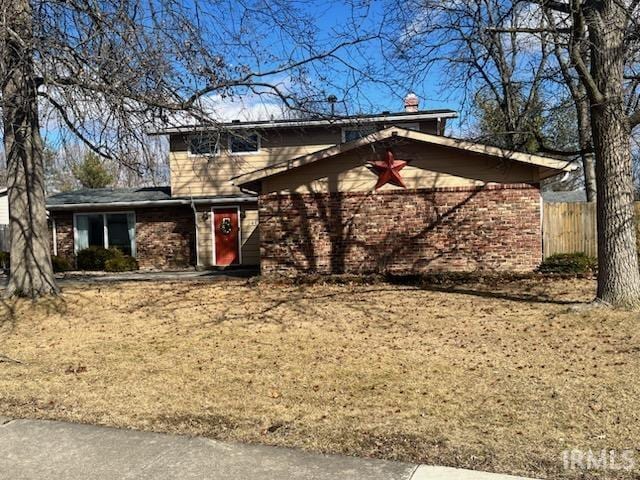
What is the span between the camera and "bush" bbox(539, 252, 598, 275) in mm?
13617

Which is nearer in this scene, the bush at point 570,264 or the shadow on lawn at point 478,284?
the shadow on lawn at point 478,284

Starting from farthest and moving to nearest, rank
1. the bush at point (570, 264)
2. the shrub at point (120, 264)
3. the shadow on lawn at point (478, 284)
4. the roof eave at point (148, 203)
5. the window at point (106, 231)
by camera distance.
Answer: the window at point (106, 231) → the roof eave at point (148, 203) → the shrub at point (120, 264) → the bush at point (570, 264) → the shadow on lawn at point (478, 284)

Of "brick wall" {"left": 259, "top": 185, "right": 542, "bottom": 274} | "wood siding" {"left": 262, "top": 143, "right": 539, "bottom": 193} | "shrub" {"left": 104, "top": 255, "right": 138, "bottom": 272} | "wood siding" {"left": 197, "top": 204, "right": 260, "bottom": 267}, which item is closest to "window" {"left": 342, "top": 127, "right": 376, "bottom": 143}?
"wood siding" {"left": 262, "top": 143, "right": 539, "bottom": 193}

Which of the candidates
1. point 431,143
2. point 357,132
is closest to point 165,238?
point 357,132

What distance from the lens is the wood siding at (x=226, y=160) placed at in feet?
66.1

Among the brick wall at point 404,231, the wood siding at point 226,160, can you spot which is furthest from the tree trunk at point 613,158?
the wood siding at point 226,160

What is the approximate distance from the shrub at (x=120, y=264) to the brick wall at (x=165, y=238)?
2.07ft

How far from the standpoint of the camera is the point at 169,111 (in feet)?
28.3

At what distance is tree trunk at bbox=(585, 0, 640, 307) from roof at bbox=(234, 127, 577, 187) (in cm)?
406

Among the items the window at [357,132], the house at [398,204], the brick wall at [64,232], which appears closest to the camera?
the window at [357,132]

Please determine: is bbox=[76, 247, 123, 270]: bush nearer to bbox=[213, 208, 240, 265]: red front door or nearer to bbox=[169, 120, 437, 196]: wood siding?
bbox=[169, 120, 437, 196]: wood siding

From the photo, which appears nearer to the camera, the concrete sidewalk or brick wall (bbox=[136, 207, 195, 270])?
the concrete sidewalk

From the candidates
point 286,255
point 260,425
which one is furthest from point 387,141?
point 260,425

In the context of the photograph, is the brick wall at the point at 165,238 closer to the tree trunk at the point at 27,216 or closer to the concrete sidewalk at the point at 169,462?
the tree trunk at the point at 27,216
